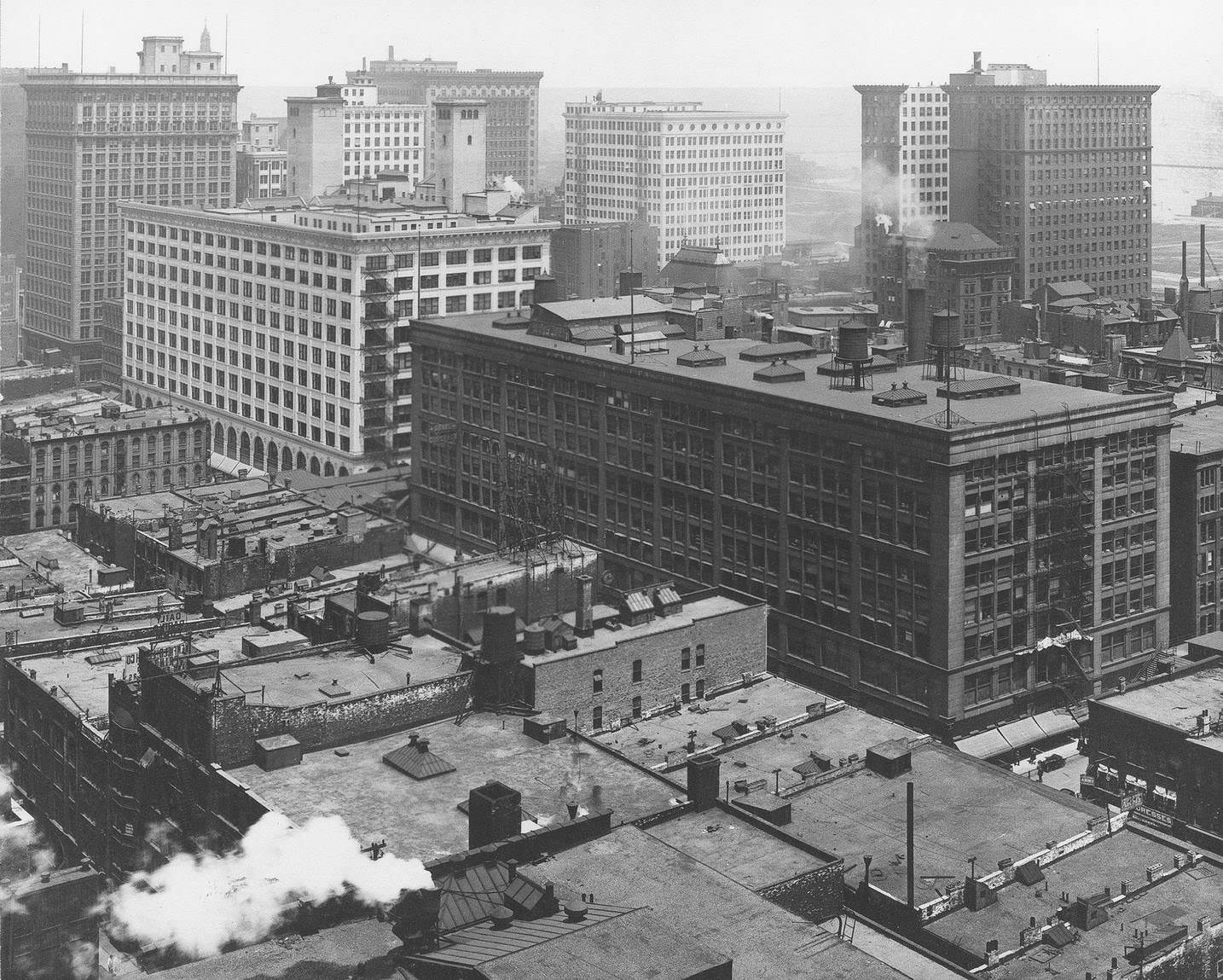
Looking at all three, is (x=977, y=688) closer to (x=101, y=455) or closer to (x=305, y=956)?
(x=305, y=956)

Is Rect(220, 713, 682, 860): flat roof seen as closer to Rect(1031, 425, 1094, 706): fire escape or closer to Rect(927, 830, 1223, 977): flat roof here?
Rect(927, 830, 1223, 977): flat roof

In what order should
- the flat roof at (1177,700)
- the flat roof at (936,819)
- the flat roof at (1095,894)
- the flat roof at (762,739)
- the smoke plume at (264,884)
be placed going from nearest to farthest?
the smoke plume at (264,884), the flat roof at (1095,894), the flat roof at (936,819), the flat roof at (762,739), the flat roof at (1177,700)

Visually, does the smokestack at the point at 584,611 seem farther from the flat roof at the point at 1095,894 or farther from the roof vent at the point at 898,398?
the flat roof at the point at 1095,894

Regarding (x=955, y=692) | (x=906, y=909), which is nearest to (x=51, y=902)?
(x=906, y=909)

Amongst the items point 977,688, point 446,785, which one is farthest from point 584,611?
point 977,688

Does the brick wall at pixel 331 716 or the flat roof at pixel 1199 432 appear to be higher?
the flat roof at pixel 1199 432

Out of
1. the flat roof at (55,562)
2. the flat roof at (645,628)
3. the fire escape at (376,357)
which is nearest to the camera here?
the flat roof at (645,628)

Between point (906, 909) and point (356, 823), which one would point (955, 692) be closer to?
point (906, 909)

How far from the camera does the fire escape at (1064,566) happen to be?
358 ft

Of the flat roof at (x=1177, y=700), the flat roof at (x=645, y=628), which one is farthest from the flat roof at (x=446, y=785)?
the flat roof at (x=1177, y=700)

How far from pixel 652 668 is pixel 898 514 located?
19264 millimetres

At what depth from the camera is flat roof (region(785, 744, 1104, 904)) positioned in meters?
77.7

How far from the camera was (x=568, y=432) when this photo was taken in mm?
133375

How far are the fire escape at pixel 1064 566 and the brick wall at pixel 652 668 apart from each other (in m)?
18.4
